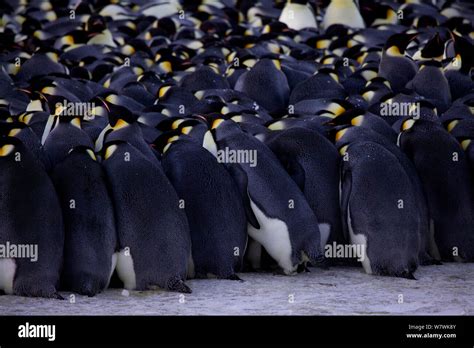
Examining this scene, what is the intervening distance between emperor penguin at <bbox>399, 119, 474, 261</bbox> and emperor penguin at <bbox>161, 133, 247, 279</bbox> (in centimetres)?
109

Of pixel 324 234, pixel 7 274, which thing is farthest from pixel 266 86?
pixel 7 274

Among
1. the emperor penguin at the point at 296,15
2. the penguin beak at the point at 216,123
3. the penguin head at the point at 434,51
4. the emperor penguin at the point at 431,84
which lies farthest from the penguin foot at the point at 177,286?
the emperor penguin at the point at 296,15

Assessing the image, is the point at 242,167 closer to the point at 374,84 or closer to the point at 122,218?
the point at 122,218

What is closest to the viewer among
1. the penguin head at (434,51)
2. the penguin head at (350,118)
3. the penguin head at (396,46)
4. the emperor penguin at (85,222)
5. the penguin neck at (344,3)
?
the emperor penguin at (85,222)

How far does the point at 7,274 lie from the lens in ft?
16.4

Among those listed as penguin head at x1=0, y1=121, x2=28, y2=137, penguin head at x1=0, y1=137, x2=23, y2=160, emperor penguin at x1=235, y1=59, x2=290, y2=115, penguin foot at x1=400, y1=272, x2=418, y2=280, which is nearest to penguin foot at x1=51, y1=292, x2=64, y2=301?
penguin head at x1=0, y1=137, x2=23, y2=160

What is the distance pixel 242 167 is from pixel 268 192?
19cm

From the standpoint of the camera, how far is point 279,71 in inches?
328

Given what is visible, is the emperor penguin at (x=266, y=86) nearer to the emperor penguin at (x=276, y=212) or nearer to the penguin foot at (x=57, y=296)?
the emperor penguin at (x=276, y=212)

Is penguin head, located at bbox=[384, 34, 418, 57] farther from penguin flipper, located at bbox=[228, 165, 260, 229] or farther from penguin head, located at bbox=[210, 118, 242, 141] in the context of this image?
penguin flipper, located at bbox=[228, 165, 260, 229]

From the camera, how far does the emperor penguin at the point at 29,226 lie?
4.99 meters

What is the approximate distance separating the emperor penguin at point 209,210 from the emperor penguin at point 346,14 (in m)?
6.84

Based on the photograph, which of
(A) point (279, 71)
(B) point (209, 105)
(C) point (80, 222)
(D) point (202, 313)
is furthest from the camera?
(A) point (279, 71)
